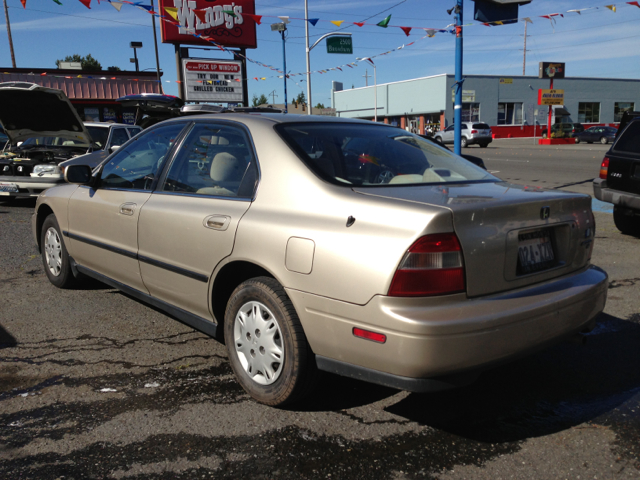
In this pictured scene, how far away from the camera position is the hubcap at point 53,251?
512 cm

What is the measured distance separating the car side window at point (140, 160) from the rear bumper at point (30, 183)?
271 inches

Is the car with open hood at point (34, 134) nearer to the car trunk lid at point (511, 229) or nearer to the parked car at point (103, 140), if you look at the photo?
the parked car at point (103, 140)

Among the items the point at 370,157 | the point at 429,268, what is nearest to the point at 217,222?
the point at 370,157

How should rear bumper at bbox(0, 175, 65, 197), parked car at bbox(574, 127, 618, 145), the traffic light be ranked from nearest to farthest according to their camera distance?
rear bumper at bbox(0, 175, 65, 197), the traffic light, parked car at bbox(574, 127, 618, 145)

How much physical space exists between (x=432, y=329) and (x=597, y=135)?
143 ft

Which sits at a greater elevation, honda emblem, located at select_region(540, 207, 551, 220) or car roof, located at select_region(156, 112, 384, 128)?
car roof, located at select_region(156, 112, 384, 128)

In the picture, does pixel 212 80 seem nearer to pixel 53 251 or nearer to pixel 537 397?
pixel 53 251

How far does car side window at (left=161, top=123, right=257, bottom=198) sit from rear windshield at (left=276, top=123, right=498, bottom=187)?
29cm

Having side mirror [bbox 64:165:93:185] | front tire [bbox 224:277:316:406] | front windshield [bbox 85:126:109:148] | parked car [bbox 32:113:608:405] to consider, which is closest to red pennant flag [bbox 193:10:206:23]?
front windshield [bbox 85:126:109:148]

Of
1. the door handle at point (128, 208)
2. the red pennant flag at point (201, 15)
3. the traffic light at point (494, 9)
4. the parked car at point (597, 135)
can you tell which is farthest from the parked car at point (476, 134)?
the door handle at point (128, 208)

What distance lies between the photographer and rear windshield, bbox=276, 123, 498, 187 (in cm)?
304

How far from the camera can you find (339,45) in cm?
2448

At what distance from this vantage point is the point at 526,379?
334 cm

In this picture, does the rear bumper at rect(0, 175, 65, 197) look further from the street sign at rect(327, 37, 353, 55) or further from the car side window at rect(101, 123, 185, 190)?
the street sign at rect(327, 37, 353, 55)
